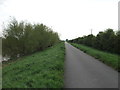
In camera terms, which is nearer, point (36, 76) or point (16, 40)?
point (36, 76)

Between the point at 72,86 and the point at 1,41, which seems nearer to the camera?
the point at 72,86

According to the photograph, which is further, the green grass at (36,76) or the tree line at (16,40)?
the tree line at (16,40)

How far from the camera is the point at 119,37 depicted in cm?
2155

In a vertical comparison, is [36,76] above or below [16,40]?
below

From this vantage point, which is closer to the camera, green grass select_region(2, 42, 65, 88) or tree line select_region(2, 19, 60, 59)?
green grass select_region(2, 42, 65, 88)

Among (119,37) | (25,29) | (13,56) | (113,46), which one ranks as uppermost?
(25,29)

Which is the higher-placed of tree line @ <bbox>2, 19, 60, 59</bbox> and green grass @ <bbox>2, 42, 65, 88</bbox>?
tree line @ <bbox>2, 19, 60, 59</bbox>

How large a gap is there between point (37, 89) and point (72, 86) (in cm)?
172

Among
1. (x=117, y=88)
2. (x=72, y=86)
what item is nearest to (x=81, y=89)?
(x=72, y=86)

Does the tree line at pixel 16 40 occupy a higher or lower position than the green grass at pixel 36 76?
higher

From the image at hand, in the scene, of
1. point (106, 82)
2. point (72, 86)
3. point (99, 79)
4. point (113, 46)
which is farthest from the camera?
point (113, 46)

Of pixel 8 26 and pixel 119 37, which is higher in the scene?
pixel 8 26

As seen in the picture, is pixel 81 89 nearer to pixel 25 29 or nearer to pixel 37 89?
pixel 37 89

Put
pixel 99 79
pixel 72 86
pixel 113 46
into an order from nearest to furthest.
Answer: pixel 72 86 < pixel 99 79 < pixel 113 46
